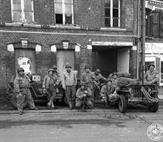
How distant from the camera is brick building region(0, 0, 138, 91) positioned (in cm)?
1071

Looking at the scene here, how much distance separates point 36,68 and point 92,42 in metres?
3.75

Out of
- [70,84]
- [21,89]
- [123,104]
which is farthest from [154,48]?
[21,89]

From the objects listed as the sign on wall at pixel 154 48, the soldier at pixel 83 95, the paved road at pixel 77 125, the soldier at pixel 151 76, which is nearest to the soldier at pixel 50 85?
the paved road at pixel 77 125

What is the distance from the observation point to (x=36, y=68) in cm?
1123

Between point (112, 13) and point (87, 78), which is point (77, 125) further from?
point (112, 13)

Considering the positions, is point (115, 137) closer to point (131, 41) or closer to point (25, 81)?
point (25, 81)

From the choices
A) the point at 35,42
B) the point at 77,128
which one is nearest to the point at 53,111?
the point at 77,128

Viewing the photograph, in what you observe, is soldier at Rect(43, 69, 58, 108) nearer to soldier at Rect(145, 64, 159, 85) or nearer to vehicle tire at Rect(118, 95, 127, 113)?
vehicle tire at Rect(118, 95, 127, 113)

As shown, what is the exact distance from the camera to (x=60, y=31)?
11.4 meters

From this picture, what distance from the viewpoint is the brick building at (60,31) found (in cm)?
1071

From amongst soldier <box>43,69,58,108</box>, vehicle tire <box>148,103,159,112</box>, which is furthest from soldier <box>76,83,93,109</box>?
vehicle tire <box>148,103,159,112</box>

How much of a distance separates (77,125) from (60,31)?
684cm

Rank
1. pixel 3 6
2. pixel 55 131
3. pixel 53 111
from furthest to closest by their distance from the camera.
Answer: pixel 3 6 → pixel 53 111 → pixel 55 131

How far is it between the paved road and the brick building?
14.0 ft
